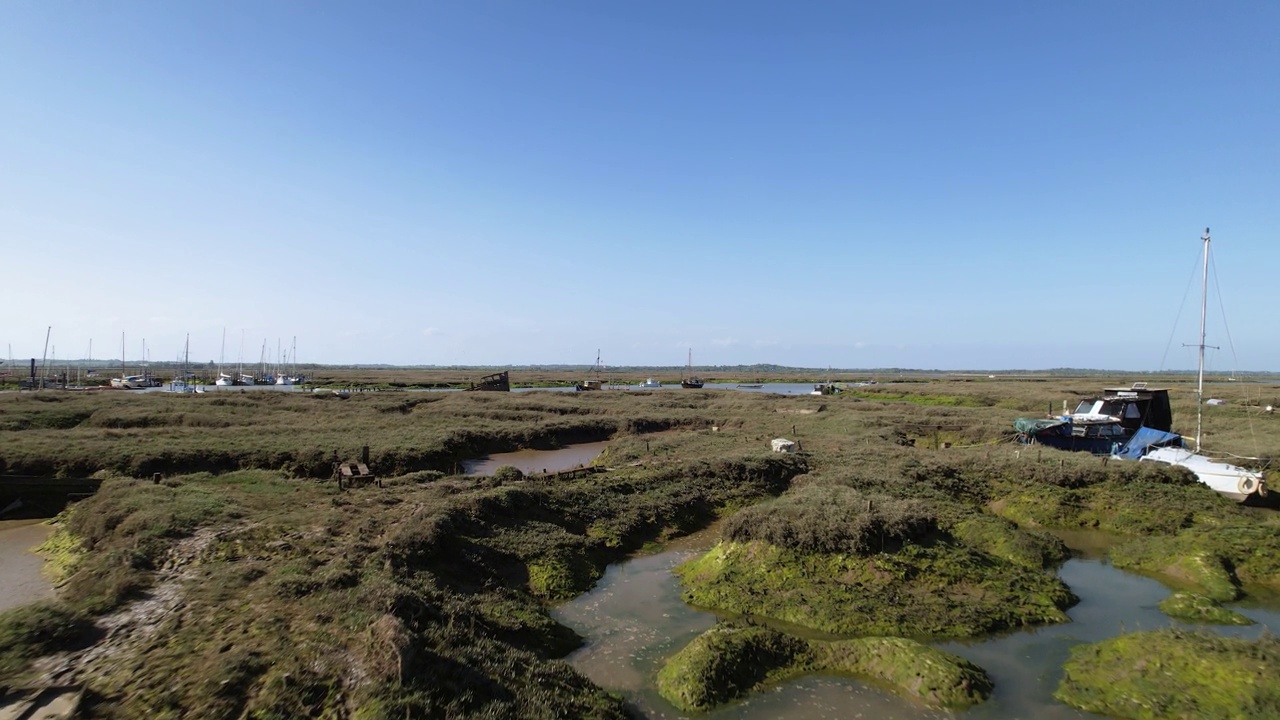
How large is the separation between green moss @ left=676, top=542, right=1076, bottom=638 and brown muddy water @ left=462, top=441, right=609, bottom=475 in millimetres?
17710

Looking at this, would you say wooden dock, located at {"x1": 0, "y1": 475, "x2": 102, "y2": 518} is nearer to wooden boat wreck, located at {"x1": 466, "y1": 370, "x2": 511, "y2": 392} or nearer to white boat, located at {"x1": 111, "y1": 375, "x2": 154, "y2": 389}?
wooden boat wreck, located at {"x1": 466, "y1": 370, "x2": 511, "y2": 392}

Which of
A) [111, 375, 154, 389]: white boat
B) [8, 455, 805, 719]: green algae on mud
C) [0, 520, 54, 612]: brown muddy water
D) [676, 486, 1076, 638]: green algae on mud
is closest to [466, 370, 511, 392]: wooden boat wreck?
[8, 455, 805, 719]: green algae on mud

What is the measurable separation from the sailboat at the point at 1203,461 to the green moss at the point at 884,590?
13.9 m

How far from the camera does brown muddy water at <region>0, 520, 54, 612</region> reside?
13969 millimetres

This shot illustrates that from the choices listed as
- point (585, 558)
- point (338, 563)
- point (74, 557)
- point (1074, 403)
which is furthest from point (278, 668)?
Answer: point (1074, 403)

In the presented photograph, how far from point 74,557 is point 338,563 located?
8.95 m

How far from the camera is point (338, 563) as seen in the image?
13.0 metres

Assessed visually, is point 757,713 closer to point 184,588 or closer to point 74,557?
point 184,588

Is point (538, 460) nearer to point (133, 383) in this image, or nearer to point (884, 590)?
point (884, 590)

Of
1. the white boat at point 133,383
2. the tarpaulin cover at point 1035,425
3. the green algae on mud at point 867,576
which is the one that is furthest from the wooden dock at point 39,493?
the white boat at point 133,383

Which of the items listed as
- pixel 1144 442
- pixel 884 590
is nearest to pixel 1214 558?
pixel 884 590

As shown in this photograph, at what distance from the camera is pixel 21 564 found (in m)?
16.5

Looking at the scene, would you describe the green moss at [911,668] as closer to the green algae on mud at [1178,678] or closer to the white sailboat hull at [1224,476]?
the green algae on mud at [1178,678]

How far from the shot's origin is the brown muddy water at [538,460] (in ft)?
110
